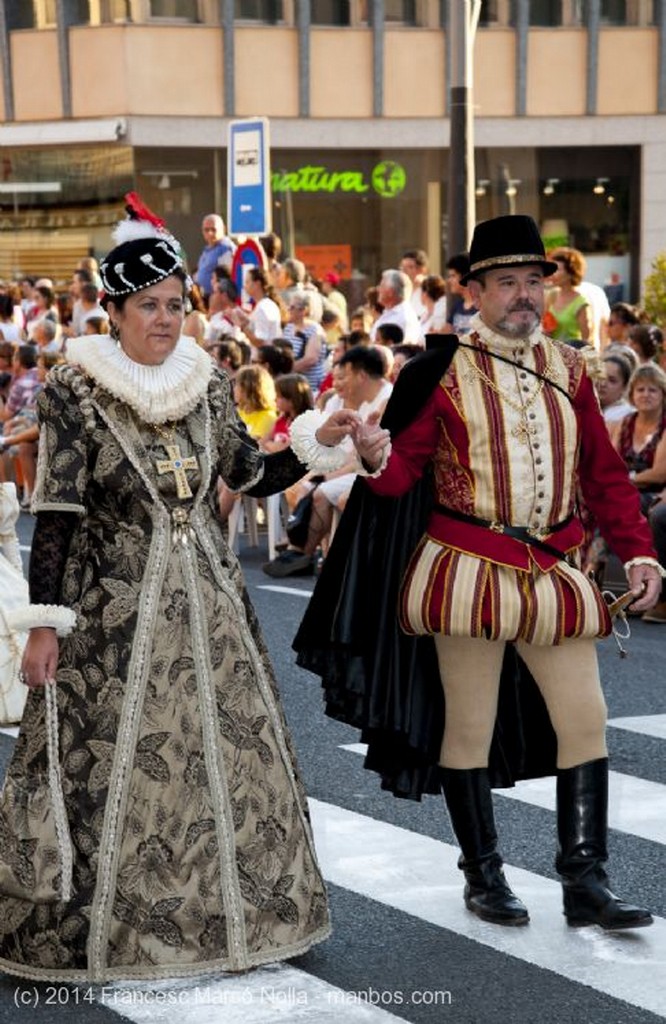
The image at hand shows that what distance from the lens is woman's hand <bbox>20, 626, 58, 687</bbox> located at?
486cm

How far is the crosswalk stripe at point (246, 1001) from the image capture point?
4.63m

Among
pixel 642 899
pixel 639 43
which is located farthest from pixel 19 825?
pixel 639 43

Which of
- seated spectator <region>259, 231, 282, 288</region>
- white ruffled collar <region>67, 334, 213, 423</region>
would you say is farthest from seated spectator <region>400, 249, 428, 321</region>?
white ruffled collar <region>67, 334, 213, 423</region>

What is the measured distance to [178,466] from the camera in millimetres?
4996

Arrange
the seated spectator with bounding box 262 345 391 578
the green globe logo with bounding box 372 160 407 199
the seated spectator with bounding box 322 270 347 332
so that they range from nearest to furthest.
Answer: the seated spectator with bounding box 262 345 391 578 < the seated spectator with bounding box 322 270 347 332 < the green globe logo with bounding box 372 160 407 199

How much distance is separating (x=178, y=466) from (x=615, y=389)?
7135 millimetres

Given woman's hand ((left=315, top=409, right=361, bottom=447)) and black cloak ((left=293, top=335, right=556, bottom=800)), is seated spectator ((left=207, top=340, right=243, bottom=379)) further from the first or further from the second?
woman's hand ((left=315, top=409, right=361, bottom=447))

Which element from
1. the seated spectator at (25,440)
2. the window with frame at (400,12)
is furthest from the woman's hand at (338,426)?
the window with frame at (400,12)

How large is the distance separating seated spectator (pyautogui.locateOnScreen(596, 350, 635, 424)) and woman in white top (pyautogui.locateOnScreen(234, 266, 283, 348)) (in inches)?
184

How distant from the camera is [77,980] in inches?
188

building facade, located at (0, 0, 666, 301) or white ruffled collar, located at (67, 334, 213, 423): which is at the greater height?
building facade, located at (0, 0, 666, 301)

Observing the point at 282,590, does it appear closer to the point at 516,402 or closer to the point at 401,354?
the point at 401,354

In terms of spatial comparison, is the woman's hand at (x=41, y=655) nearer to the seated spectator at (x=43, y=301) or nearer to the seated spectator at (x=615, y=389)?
the seated spectator at (x=615, y=389)

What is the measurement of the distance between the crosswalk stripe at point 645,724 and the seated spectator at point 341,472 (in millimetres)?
3303
